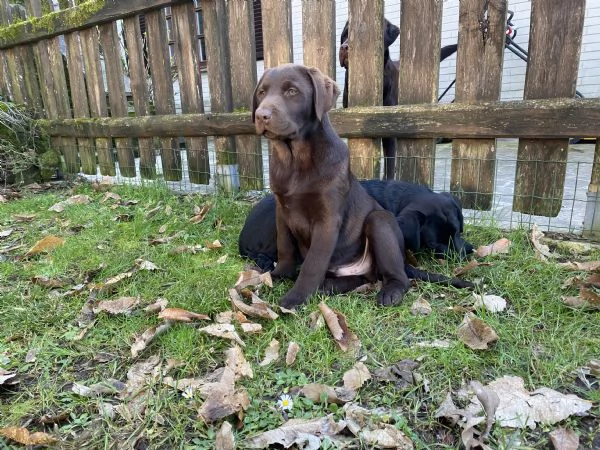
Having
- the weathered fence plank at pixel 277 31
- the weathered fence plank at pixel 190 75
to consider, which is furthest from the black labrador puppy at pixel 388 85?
the weathered fence plank at pixel 190 75

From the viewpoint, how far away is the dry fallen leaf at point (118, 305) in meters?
2.21

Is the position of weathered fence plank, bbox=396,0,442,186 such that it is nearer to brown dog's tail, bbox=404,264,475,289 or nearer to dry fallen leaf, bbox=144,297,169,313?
brown dog's tail, bbox=404,264,475,289

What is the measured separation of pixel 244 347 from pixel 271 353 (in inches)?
4.9

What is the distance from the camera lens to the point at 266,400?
61.9 inches

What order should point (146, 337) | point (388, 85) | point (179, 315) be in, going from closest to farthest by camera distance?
point (146, 337) < point (179, 315) < point (388, 85)

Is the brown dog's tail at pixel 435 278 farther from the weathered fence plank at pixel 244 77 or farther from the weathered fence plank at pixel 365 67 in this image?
the weathered fence plank at pixel 244 77

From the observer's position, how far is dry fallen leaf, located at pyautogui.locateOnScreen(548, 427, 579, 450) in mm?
1324

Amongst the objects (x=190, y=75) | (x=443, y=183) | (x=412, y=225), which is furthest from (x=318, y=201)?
(x=190, y=75)

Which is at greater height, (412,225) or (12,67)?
(12,67)

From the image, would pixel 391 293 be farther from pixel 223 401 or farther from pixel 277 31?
pixel 277 31

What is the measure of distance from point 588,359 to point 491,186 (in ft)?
5.65

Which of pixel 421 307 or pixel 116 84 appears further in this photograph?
pixel 116 84

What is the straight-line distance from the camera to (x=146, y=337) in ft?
6.32

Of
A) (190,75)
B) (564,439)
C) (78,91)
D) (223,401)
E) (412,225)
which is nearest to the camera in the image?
(564,439)
